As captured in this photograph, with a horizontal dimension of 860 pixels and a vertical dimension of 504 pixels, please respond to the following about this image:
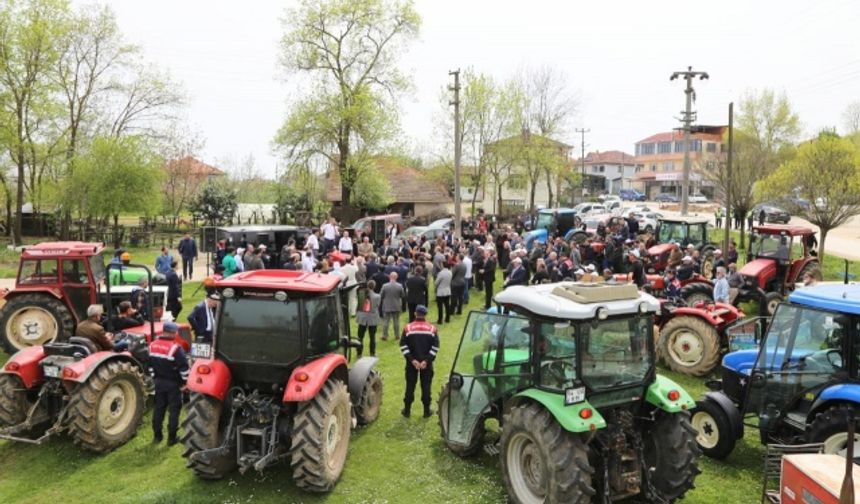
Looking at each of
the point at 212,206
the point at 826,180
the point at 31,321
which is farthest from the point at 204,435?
the point at 212,206

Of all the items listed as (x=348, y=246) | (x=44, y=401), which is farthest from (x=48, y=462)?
(x=348, y=246)

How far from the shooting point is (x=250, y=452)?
6609 millimetres

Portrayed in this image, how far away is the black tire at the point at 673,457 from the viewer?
5973mm

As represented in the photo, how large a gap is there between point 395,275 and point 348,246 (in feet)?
24.1

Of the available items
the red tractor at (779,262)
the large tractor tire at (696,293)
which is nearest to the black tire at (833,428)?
the large tractor tire at (696,293)

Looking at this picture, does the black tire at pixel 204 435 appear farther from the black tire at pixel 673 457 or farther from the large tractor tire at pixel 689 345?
the large tractor tire at pixel 689 345

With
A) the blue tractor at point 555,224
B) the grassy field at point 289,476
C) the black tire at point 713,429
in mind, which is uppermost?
the blue tractor at point 555,224

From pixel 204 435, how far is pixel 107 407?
2129 millimetres

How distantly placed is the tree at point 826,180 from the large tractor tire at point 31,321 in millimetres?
21745

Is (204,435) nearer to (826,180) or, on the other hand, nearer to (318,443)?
(318,443)

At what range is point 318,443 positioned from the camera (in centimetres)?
638

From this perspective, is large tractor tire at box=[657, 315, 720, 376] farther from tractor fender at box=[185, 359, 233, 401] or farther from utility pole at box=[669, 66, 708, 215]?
utility pole at box=[669, 66, 708, 215]

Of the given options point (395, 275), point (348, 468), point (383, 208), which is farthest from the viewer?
point (383, 208)

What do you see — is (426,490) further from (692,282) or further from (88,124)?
(88,124)
